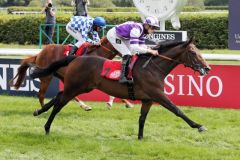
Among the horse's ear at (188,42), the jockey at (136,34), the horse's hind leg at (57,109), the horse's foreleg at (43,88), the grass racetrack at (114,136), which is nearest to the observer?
the grass racetrack at (114,136)

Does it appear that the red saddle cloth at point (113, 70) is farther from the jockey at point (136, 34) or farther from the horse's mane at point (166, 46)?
the horse's mane at point (166, 46)

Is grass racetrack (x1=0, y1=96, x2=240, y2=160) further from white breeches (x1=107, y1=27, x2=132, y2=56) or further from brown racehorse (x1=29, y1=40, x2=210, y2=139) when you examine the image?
white breeches (x1=107, y1=27, x2=132, y2=56)

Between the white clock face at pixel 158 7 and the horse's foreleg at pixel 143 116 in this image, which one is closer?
the horse's foreleg at pixel 143 116

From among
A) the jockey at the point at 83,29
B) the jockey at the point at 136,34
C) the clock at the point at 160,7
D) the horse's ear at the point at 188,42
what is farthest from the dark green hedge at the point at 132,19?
the horse's ear at the point at 188,42

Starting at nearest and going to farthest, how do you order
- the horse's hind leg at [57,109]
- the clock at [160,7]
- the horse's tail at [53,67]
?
1. the horse's hind leg at [57,109]
2. the horse's tail at [53,67]
3. the clock at [160,7]

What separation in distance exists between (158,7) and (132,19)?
799 cm

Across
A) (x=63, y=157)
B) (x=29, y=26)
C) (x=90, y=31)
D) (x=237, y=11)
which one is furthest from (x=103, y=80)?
(x=29, y=26)

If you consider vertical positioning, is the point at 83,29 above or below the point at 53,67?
above

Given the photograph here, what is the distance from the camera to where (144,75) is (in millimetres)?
8320

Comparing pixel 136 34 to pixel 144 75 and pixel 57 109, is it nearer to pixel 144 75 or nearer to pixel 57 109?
pixel 144 75

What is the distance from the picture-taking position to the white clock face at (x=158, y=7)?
13289mm

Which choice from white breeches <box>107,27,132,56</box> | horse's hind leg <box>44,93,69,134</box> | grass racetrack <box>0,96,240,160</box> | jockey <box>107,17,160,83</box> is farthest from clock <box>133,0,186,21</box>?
horse's hind leg <box>44,93,69,134</box>

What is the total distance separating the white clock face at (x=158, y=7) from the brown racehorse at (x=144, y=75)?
4915mm

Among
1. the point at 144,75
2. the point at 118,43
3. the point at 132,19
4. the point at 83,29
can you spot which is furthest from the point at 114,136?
the point at 132,19
